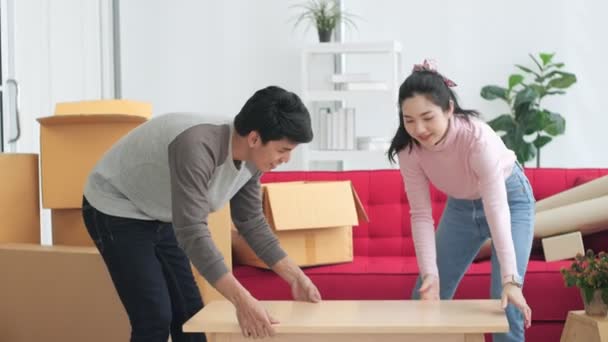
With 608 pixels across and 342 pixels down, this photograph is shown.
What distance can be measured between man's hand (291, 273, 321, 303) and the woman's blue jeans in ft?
1.27

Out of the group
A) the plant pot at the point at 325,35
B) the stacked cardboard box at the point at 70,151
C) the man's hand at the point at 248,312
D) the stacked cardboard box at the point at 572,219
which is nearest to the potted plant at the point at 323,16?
the plant pot at the point at 325,35

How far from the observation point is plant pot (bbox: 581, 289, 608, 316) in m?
2.61

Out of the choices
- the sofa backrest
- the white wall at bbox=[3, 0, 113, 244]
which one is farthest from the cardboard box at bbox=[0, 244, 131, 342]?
the white wall at bbox=[3, 0, 113, 244]

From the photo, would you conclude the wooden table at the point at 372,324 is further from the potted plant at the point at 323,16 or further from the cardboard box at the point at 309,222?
the potted plant at the point at 323,16

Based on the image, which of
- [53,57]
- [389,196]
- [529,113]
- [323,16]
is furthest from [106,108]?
[529,113]

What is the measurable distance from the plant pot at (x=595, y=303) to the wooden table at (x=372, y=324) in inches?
25.2

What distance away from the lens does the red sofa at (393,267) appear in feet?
9.74

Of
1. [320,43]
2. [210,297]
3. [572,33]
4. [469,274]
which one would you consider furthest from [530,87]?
[210,297]

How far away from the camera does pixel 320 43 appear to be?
5.22 meters

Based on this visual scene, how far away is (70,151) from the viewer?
3043mm

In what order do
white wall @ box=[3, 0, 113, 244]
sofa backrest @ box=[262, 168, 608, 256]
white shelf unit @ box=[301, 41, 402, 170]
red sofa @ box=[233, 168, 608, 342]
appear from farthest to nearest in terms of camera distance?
1. white shelf unit @ box=[301, 41, 402, 170]
2. white wall @ box=[3, 0, 113, 244]
3. sofa backrest @ box=[262, 168, 608, 256]
4. red sofa @ box=[233, 168, 608, 342]

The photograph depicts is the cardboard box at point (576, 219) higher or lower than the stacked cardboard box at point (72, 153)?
lower

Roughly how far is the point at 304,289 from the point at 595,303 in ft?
3.13

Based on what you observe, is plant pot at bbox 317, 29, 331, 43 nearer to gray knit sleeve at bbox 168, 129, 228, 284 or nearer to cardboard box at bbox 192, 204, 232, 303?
cardboard box at bbox 192, 204, 232, 303
